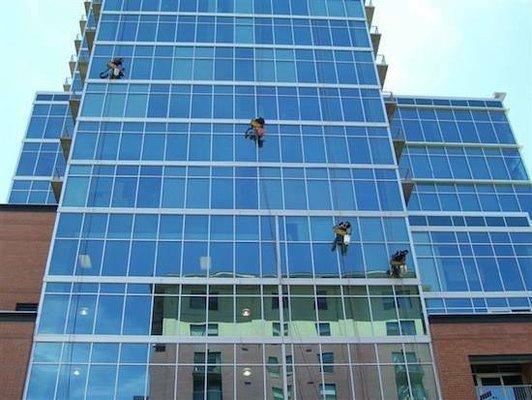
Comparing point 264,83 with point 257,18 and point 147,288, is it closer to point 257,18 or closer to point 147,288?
point 257,18

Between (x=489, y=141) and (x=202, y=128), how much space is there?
83.4ft

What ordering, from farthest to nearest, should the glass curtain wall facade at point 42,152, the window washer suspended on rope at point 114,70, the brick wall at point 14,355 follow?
the glass curtain wall facade at point 42,152, the window washer suspended on rope at point 114,70, the brick wall at point 14,355

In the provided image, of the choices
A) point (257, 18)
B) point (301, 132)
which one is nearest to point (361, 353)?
point (301, 132)

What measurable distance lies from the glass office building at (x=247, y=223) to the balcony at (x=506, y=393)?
3512 mm

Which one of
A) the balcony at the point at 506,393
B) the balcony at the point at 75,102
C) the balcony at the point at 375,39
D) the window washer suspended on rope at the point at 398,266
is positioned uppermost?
the balcony at the point at 375,39

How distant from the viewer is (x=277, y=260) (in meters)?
30.0

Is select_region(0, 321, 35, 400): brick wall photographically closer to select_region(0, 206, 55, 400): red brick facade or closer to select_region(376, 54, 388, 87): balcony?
select_region(0, 206, 55, 400): red brick facade

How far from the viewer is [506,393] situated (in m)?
28.7

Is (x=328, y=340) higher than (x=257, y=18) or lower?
lower

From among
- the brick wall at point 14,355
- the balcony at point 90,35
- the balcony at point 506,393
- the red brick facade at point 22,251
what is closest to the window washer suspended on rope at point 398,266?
the balcony at point 506,393

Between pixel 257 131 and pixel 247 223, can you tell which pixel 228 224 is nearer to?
pixel 247 223

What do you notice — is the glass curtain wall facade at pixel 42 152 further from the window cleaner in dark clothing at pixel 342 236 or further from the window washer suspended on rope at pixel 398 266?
the window washer suspended on rope at pixel 398 266

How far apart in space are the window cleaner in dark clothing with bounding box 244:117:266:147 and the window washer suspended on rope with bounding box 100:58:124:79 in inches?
333

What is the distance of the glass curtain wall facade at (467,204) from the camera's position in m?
39.2
